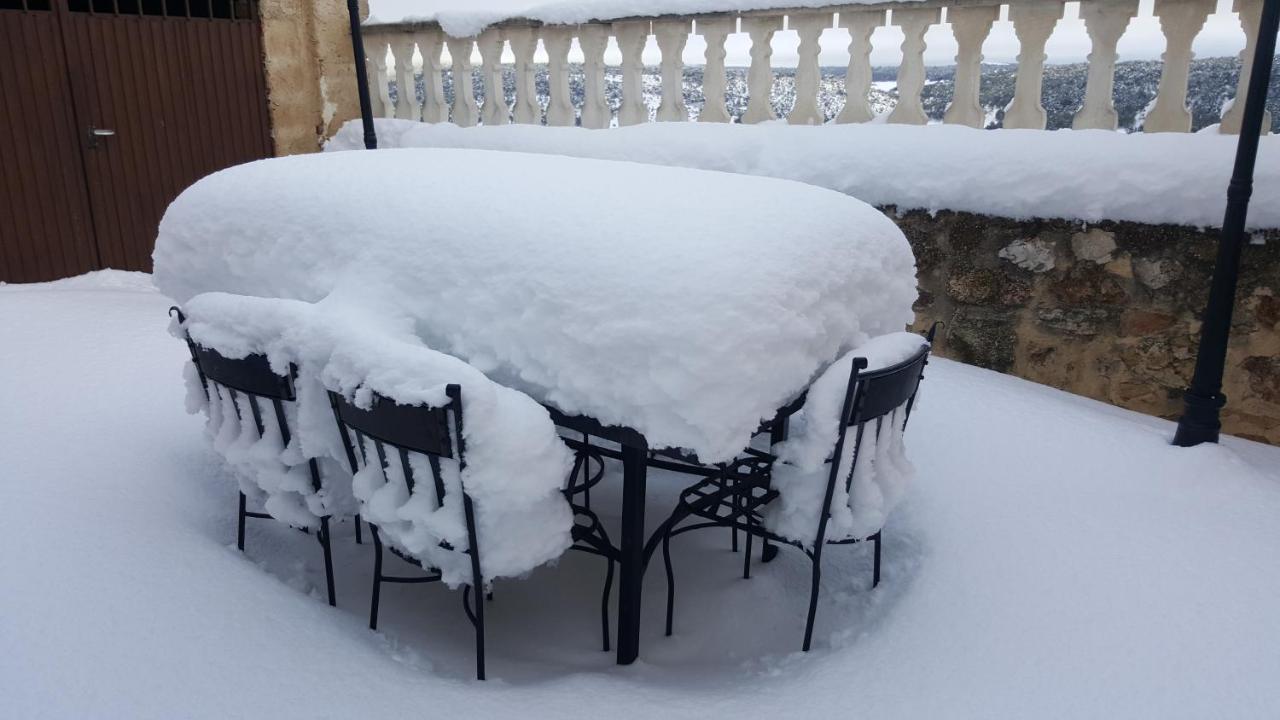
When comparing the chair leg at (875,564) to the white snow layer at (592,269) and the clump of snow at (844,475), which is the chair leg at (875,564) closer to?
the clump of snow at (844,475)

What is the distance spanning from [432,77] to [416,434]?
4476mm

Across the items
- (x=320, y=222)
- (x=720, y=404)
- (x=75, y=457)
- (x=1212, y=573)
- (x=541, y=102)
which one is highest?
(x=541, y=102)

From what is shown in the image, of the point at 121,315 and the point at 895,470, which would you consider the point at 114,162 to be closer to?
the point at 121,315

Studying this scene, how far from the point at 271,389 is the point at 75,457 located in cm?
91

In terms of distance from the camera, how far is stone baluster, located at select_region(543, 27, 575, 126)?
4.80 m

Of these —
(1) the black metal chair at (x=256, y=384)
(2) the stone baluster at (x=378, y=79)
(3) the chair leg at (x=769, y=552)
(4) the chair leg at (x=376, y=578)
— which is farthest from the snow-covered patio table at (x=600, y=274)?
(2) the stone baluster at (x=378, y=79)

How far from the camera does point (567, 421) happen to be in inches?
68.7

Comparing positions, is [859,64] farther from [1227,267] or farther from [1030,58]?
[1227,267]

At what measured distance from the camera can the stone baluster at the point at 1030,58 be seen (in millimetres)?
3388

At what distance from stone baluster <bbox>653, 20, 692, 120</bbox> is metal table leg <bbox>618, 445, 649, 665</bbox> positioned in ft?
9.94

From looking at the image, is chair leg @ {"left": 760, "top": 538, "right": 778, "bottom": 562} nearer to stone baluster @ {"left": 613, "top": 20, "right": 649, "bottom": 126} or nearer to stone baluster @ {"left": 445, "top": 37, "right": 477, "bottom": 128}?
stone baluster @ {"left": 613, "top": 20, "right": 649, "bottom": 126}

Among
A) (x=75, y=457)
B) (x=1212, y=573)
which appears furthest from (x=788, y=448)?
(x=75, y=457)

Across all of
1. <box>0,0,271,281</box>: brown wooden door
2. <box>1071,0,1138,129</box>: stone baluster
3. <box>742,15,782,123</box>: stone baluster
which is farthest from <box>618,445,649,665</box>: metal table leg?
<box>0,0,271,281</box>: brown wooden door

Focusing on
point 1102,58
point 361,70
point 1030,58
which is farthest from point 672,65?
point 1102,58
